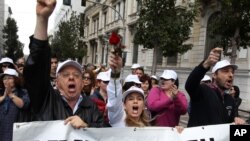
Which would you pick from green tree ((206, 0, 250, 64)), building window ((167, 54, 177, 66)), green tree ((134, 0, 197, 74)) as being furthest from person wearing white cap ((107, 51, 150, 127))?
building window ((167, 54, 177, 66))

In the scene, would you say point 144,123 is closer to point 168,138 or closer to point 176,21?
point 168,138

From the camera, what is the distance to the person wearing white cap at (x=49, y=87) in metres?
2.71

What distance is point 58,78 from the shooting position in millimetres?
3143

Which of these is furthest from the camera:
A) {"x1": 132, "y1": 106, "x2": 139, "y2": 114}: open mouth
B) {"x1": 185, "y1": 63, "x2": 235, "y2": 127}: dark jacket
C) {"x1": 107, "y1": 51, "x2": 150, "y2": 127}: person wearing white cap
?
{"x1": 185, "y1": 63, "x2": 235, "y2": 127}: dark jacket

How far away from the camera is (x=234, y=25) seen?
12195 millimetres

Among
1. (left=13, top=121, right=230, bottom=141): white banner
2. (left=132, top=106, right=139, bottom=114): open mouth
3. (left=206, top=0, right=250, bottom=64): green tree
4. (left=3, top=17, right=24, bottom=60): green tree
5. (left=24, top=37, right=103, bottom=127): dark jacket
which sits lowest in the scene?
(left=13, top=121, right=230, bottom=141): white banner

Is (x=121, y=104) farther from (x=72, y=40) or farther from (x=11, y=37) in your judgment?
(x=11, y=37)

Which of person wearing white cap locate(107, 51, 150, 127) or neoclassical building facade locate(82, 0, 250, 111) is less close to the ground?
neoclassical building facade locate(82, 0, 250, 111)

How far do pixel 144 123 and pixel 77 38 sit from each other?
47.4m

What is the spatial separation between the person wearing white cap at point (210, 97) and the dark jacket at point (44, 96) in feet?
3.81

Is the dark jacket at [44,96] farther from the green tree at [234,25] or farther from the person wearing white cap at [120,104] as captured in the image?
the green tree at [234,25]

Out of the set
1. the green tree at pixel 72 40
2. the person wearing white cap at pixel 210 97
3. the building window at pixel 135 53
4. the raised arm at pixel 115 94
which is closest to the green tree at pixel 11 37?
the green tree at pixel 72 40

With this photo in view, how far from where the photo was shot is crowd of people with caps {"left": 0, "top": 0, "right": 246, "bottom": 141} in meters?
2.79

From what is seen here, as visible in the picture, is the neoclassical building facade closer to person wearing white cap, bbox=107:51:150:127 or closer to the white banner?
person wearing white cap, bbox=107:51:150:127
